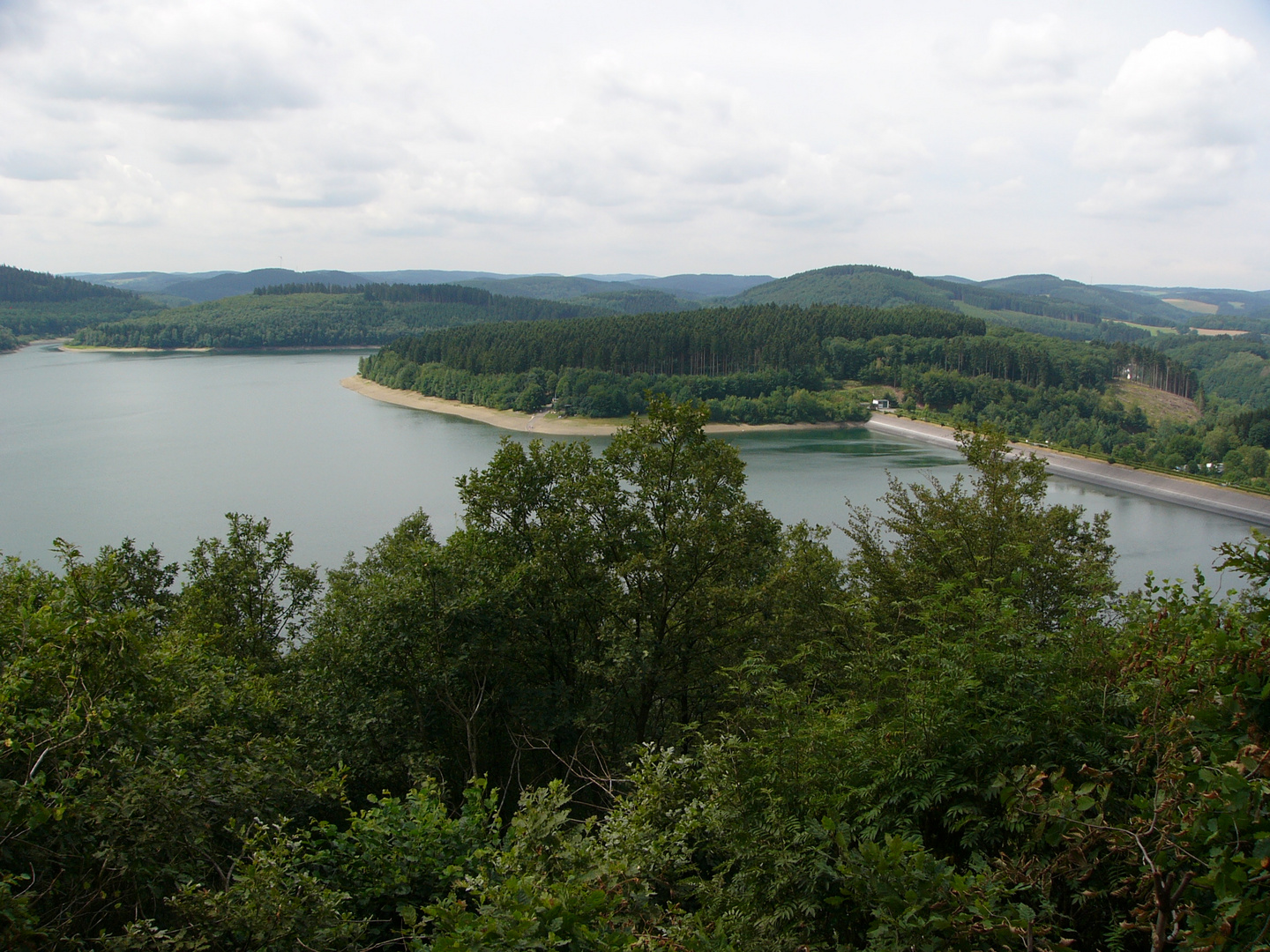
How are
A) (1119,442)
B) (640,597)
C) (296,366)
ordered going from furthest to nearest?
(296,366)
(1119,442)
(640,597)

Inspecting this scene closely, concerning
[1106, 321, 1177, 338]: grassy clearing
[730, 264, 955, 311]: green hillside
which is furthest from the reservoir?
[1106, 321, 1177, 338]: grassy clearing

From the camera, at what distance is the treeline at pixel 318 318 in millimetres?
115375

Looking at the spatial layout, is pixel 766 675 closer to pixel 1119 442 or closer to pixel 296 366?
pixel 1119 442

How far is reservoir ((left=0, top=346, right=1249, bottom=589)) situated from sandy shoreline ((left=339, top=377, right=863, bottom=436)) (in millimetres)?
1734

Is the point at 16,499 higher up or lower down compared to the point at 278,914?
lower down

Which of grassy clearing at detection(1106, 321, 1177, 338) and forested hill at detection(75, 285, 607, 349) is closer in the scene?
forested hill at detection(75, 285, 607, 349)

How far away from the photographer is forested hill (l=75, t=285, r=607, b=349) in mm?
115375

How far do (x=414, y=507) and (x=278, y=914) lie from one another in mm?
30559

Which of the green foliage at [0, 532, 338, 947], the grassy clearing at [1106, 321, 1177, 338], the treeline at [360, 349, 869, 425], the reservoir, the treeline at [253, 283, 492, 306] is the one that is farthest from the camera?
the grassy clearing at [1106, 321, 1177, 338]

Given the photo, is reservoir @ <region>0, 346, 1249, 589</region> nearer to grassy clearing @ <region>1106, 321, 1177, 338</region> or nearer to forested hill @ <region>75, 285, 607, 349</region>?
forested hill @ <region>75, 285, 607, 349</region>

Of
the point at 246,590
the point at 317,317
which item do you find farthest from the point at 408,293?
the point at 246,590

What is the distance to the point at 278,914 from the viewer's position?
10.6 feet

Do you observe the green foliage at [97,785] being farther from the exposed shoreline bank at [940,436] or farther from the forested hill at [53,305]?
the forested hill at [53,305]

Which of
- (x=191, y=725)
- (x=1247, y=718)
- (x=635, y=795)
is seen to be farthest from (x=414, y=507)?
(x=1247, y=718)
